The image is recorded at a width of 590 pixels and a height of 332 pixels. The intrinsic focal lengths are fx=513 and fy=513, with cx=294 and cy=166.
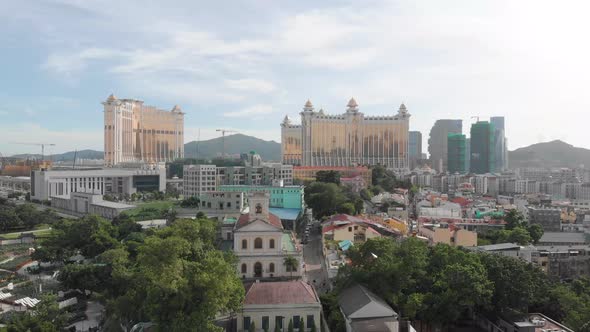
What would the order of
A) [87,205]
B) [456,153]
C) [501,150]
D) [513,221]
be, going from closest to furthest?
[513,221]
[87,205]
[456,153]
[501,150]

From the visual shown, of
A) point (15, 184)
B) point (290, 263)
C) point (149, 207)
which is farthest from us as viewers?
point (15, 184)

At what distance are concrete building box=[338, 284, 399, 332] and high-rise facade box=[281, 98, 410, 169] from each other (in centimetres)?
8546

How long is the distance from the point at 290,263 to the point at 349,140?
83.4m

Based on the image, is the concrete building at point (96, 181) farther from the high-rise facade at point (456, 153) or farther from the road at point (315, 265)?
the high-rise facade at point (456, 153)

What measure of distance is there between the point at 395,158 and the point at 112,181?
59018mm

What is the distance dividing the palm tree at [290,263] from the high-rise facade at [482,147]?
409 ft

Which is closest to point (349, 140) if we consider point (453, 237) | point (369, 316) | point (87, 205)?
point (87, 205)

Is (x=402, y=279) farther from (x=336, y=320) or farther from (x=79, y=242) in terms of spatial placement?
(x=79, y=242)

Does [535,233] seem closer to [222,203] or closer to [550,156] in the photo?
[222,203]

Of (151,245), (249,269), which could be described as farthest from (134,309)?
(249,269)

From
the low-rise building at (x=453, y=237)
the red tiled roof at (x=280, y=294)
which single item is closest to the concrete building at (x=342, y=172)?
the low-rise building at (x=453, y=237)

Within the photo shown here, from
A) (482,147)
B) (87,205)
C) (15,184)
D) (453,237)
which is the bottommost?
(453,237)

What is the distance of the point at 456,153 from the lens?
147 m

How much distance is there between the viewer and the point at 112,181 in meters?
79.8
